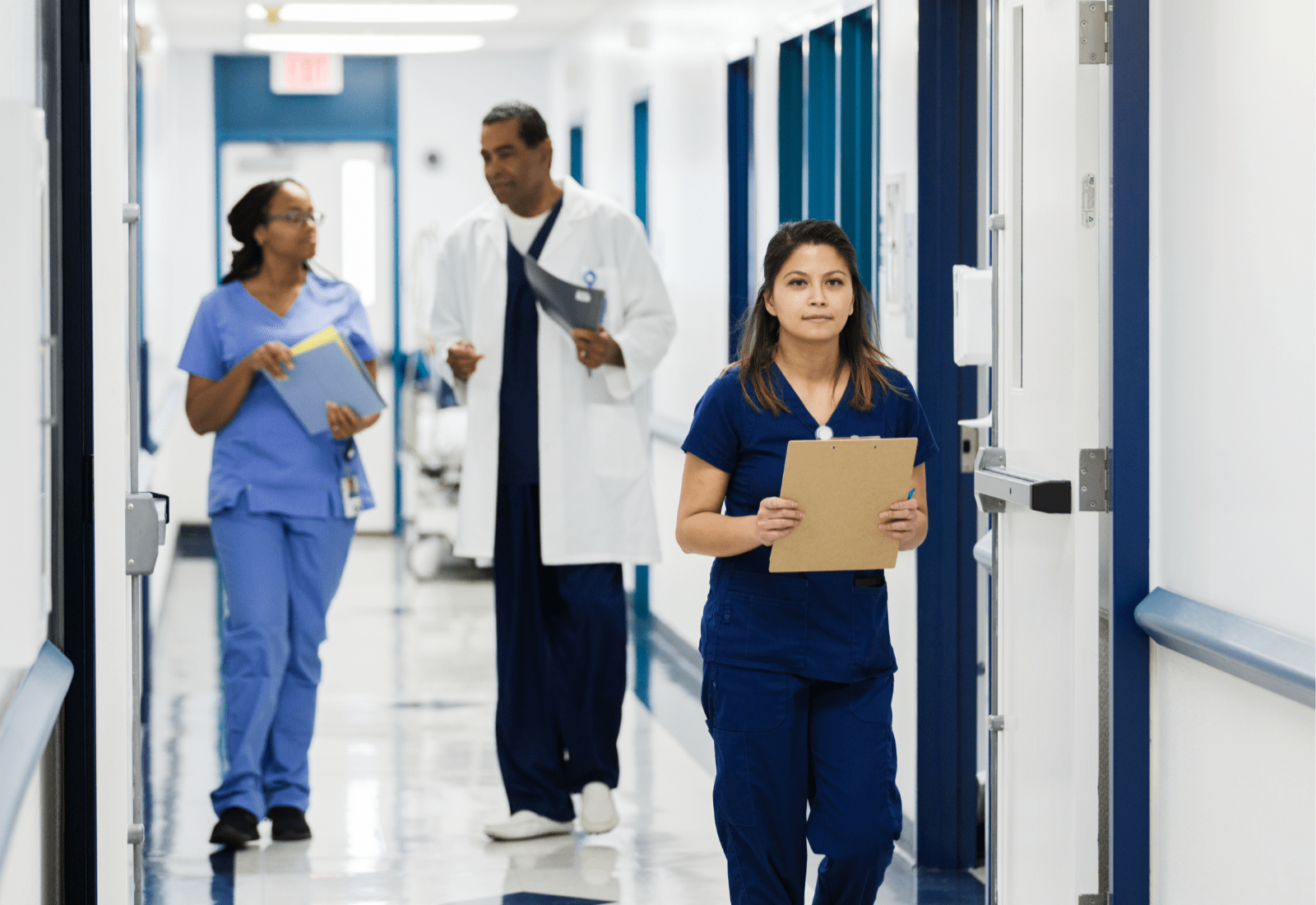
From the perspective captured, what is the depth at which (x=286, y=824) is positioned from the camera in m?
3.76

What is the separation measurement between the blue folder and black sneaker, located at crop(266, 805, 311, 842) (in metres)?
0.90

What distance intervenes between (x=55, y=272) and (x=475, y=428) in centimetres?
158

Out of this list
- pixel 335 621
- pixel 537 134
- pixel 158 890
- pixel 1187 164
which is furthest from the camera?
pixel 335 621

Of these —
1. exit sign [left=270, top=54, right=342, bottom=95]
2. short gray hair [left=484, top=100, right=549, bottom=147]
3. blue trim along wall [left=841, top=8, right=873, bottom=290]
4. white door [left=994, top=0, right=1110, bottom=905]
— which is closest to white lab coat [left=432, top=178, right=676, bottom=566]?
short gray hair [left=484, top=100, right=549, bottom=147]

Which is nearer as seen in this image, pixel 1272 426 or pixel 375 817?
pixel 1272 426

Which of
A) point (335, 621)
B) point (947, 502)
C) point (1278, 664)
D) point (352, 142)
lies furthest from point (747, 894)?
point (352, 142)

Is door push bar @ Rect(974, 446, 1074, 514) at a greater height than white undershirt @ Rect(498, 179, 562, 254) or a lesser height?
lesser

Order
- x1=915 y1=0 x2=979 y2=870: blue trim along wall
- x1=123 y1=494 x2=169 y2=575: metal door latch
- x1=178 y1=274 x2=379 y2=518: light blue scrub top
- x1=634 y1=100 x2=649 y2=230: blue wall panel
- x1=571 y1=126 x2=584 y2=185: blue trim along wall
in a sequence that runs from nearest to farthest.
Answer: x1=123 y1=494 x2=169 y2=575: metal door latch → x1=915 y1=0 x2=979 y2=870: blue trim along wall → x1=178 y1=274 x2=379 y2=518: light blue scrub top → x1=634 y1=100 x2=649 y2=230: blue wall panel → x1=571 y1=126 x2=584 y2=185: blue trim along wall

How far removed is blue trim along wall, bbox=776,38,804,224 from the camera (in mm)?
4801

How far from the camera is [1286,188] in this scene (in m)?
1.95

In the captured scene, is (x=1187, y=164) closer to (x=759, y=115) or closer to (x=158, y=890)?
(x=158, y=890)

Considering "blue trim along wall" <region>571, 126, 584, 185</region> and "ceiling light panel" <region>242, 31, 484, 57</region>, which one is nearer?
"ceiling light panel" <region>242, 31, 484, 57</region>

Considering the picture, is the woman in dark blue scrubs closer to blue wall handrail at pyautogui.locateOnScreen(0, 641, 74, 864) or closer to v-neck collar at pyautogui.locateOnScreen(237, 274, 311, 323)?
blue wall handrail at pyautogui.locateOnScreen(0, 641, 74, 864)

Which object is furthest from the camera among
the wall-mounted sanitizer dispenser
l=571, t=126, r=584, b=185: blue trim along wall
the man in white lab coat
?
l=571, t=126, r=584, b=185: blue trim along wall
